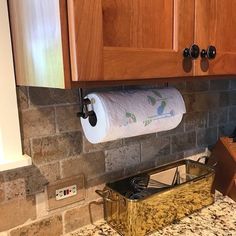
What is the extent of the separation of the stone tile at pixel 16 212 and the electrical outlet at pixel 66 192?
0.08 meters

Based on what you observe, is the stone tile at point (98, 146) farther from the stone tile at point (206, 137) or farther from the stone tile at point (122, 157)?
the stone tile at point (206, 137)

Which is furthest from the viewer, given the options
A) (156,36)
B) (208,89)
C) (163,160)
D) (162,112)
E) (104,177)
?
(208,89)

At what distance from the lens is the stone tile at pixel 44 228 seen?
82 cm

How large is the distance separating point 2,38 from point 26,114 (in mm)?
218

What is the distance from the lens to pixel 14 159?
0.76 metres

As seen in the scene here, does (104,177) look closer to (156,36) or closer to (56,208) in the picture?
(56,208)

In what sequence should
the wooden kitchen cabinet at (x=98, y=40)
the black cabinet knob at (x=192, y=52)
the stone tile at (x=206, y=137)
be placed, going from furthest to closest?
the stone tile at (x=206, y=137) → the black cabinet knob at (x=192, y=52) → the wooden kitchen cabinet at (x=98, y=40)

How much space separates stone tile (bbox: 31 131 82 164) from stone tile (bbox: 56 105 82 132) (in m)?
0.02

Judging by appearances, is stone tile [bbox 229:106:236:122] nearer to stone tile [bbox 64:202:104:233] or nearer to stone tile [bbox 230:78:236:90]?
stone tile [bbox 230:78:236:90]

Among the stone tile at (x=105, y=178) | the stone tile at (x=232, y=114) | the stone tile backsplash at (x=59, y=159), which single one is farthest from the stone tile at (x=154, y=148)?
the stone tile at (x=232, y=114)

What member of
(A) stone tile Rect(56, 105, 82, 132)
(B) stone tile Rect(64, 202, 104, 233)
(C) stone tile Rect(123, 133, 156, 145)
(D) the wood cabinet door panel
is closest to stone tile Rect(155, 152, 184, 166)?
(C) stone tile Rect(123, 133, 156, 145)

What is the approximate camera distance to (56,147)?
858 millimetres

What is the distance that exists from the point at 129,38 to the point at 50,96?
345mm

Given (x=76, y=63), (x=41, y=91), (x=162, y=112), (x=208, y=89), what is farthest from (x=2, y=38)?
(x=208, y=89)
